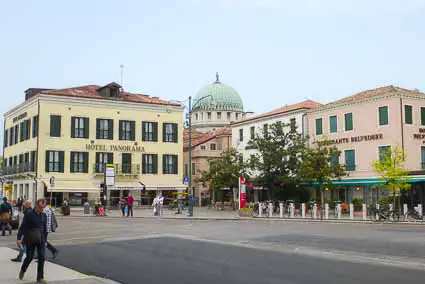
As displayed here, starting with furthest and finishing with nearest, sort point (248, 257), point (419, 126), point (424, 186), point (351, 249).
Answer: point (419, 126) < point (424, 186) < point (351, 249) < point (248, 257)

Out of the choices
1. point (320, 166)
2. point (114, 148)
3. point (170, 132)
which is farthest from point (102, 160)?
point (320, 166)

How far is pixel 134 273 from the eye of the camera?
44.4ft

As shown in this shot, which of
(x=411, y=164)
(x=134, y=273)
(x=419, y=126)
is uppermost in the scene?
(x=419, y=126)

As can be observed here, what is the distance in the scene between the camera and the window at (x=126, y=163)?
64.0 m

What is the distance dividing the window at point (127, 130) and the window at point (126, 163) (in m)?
1.85

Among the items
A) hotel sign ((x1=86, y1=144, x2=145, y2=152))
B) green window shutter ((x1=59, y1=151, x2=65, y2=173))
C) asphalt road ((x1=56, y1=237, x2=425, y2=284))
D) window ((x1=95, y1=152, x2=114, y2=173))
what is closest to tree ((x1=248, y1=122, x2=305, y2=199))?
hotel sign ((x1=86, y1=144, x2=145, y2=152))

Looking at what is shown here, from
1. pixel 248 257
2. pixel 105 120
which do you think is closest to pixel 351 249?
pixel 248 257

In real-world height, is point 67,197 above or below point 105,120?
below

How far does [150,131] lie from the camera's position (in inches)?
2598

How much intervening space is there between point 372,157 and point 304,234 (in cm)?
2766

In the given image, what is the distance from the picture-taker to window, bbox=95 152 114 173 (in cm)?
6262

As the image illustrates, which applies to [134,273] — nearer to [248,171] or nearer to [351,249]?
[351,249]

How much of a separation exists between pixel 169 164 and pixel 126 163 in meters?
5.21

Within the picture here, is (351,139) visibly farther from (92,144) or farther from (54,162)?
(54,162)
